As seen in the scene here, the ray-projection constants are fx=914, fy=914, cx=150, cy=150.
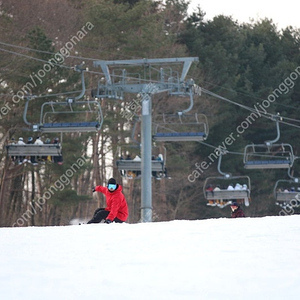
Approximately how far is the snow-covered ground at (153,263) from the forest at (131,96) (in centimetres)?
2198

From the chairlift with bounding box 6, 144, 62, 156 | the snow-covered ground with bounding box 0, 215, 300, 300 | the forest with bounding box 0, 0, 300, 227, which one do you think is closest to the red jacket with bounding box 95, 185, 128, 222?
the snow-covered ground with bounding box 0, 215, 300, 300


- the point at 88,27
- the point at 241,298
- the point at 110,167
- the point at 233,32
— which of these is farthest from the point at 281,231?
the point at 233,32

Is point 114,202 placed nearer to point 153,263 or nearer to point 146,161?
point 153,263

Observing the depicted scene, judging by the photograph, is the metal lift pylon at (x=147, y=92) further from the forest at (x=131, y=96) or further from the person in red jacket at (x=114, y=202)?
the person in red jacket at (x=114, y=202)

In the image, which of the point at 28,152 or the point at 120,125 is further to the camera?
the point at 120,125

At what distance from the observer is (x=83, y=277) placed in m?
8.17

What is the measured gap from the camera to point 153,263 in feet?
28.8

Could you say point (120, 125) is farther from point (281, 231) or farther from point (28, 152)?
point (281, 231)

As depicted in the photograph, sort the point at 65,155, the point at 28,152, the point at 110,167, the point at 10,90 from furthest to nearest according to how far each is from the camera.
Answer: the point at 110,167, the point at 65,155, the point at 10,90, the point at 28,152

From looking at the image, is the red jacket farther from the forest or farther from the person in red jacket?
the forest

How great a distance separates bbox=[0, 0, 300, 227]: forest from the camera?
38.0 metres

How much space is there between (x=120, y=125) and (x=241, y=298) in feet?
130

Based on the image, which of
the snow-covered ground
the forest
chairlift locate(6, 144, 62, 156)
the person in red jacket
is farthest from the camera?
the forest

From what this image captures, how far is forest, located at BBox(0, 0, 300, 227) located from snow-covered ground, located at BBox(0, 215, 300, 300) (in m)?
22.0
